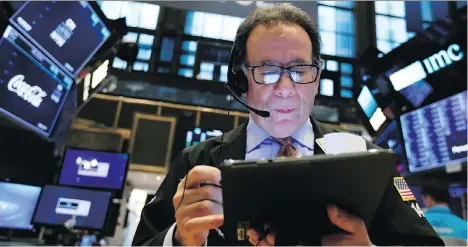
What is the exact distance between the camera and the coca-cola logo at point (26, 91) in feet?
8.60

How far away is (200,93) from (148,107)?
1.41 metres

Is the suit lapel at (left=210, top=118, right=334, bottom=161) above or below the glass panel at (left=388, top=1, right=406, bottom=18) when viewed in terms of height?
below

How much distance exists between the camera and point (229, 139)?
1.27 m

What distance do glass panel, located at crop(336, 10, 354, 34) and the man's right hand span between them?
8543mm

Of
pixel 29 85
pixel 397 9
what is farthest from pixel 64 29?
pixel 397 9

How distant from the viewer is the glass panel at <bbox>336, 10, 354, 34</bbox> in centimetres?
882

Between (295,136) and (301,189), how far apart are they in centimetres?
47

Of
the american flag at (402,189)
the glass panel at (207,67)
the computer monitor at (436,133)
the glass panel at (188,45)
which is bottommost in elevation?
the american flag at (402,189)

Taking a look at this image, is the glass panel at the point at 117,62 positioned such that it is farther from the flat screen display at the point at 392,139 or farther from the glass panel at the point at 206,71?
the flat screen display at the point at 392,139

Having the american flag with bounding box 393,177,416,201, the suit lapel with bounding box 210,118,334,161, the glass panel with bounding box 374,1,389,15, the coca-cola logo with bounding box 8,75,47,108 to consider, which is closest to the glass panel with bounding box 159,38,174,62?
the glass panel with bounding box 374,1,389,15

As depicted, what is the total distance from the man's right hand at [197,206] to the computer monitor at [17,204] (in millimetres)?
3187

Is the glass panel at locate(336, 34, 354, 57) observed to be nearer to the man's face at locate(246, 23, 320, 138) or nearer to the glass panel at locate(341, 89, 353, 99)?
the glass panel at locate(341, 89, 353, 99)

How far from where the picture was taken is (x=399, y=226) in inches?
38.8

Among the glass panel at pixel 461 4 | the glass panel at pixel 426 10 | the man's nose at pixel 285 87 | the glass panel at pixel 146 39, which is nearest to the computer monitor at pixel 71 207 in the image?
the man's nose at pixel 285 87
